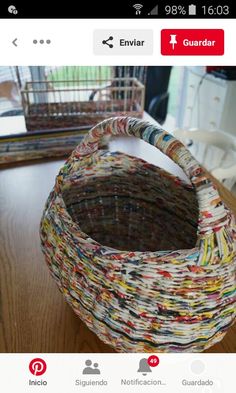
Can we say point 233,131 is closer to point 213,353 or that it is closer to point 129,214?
point 129,214

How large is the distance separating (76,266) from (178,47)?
286 millimetres

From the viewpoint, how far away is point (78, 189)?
441 mm

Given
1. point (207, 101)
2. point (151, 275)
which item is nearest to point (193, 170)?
point (151, 275)

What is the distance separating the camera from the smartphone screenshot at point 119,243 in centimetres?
25

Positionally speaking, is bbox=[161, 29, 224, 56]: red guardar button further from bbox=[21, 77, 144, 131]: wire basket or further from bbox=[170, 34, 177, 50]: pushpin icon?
bbox=[21, 77, 144, 131]: wire basket

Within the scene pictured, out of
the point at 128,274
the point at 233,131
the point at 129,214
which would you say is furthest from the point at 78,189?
the point at 233,131

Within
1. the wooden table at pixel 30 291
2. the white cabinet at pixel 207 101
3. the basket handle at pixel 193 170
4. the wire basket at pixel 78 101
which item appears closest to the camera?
the basket handle at pixel 193 170

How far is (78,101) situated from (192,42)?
19.2 inches
